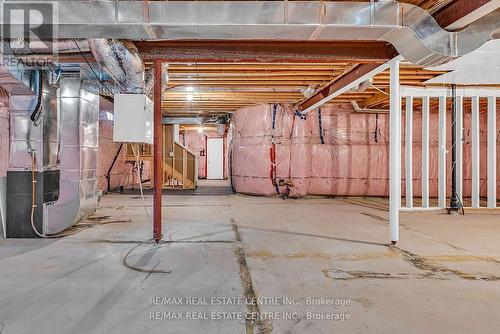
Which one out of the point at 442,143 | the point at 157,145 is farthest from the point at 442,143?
the point at 157,145

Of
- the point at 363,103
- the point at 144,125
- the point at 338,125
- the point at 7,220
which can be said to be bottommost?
the point at 7,220

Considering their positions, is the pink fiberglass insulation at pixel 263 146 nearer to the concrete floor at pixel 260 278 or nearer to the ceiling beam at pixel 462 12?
the concrete floor at pixel 260 278

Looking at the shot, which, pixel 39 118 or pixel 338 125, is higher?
pixel 338 125

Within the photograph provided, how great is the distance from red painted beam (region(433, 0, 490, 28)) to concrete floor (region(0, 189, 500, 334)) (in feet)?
6.50

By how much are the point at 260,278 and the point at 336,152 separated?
16.8ft

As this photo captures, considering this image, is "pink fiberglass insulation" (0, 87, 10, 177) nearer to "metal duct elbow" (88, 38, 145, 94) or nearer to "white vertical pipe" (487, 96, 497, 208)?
"metal duct elbow" (88, 38, 145, 94)

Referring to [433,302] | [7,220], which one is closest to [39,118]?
[7,220]

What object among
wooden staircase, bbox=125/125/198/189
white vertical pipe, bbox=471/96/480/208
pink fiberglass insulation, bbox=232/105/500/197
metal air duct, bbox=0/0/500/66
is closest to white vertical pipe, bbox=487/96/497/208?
white vertical pipe, bbox=471/96/480/208

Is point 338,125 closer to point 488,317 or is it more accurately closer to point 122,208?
point 122,208

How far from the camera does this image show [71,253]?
2652mm

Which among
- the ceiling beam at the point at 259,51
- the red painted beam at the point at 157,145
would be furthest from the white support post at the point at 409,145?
the red painted beam at the point at 157,145

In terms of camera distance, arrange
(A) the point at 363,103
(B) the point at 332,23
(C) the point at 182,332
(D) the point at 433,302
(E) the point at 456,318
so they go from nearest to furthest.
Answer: (C) the point at 182,332
(E) the point at 456,318
(D) the point at 433,302
(B) the point at 332,23
(A) the point at 363,103

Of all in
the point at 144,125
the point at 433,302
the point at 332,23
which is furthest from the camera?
the point at 144,125

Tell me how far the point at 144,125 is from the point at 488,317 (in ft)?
9.75
